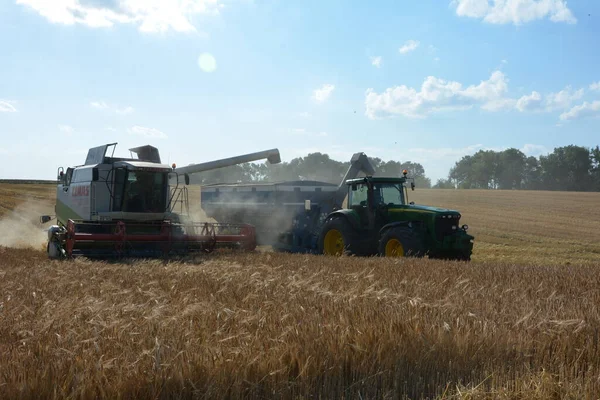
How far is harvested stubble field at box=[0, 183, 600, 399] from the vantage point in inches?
123

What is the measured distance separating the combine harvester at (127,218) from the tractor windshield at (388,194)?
3.62 meters

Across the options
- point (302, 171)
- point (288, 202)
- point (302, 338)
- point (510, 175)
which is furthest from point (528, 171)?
point (302, 338)

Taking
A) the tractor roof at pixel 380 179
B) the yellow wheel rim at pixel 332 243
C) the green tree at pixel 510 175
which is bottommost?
the yellow wheel rim at pixel 332 243

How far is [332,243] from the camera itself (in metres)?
14.1

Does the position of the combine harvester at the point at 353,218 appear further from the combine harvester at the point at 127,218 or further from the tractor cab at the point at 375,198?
the combine harvester at the point at 127,218

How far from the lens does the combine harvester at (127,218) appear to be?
42.4 feet

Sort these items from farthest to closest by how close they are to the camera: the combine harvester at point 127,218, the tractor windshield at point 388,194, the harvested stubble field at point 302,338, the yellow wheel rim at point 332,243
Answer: the yellow wheel rim at point 332,243 → the tractor windshield at point 388,194 → the combine harvester at point 127,218 → the harvested stubble field at point 302,338

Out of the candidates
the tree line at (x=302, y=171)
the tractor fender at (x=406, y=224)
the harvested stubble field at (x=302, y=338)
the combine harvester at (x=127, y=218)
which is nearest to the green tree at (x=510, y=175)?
the tree line at (x=302, y=171)

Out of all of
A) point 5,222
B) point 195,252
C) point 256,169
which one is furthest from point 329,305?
point 256,169

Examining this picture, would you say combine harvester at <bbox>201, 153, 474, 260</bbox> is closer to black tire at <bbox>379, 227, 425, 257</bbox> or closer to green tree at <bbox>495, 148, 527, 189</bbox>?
black tire at <bbox>379, 227, 425, 257</bbox>

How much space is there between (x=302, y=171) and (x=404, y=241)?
113ft

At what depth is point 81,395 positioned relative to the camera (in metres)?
2.87

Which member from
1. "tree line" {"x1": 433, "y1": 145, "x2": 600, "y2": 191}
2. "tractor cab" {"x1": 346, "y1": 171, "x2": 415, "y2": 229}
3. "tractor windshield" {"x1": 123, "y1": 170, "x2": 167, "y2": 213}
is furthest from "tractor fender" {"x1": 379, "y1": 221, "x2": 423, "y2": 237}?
"tree line" {"x1": 433, "y1": 145, "x2": 600, "y2": 191}

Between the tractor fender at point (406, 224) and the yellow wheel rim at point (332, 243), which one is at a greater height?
the tractor fender at point (406, 224)
